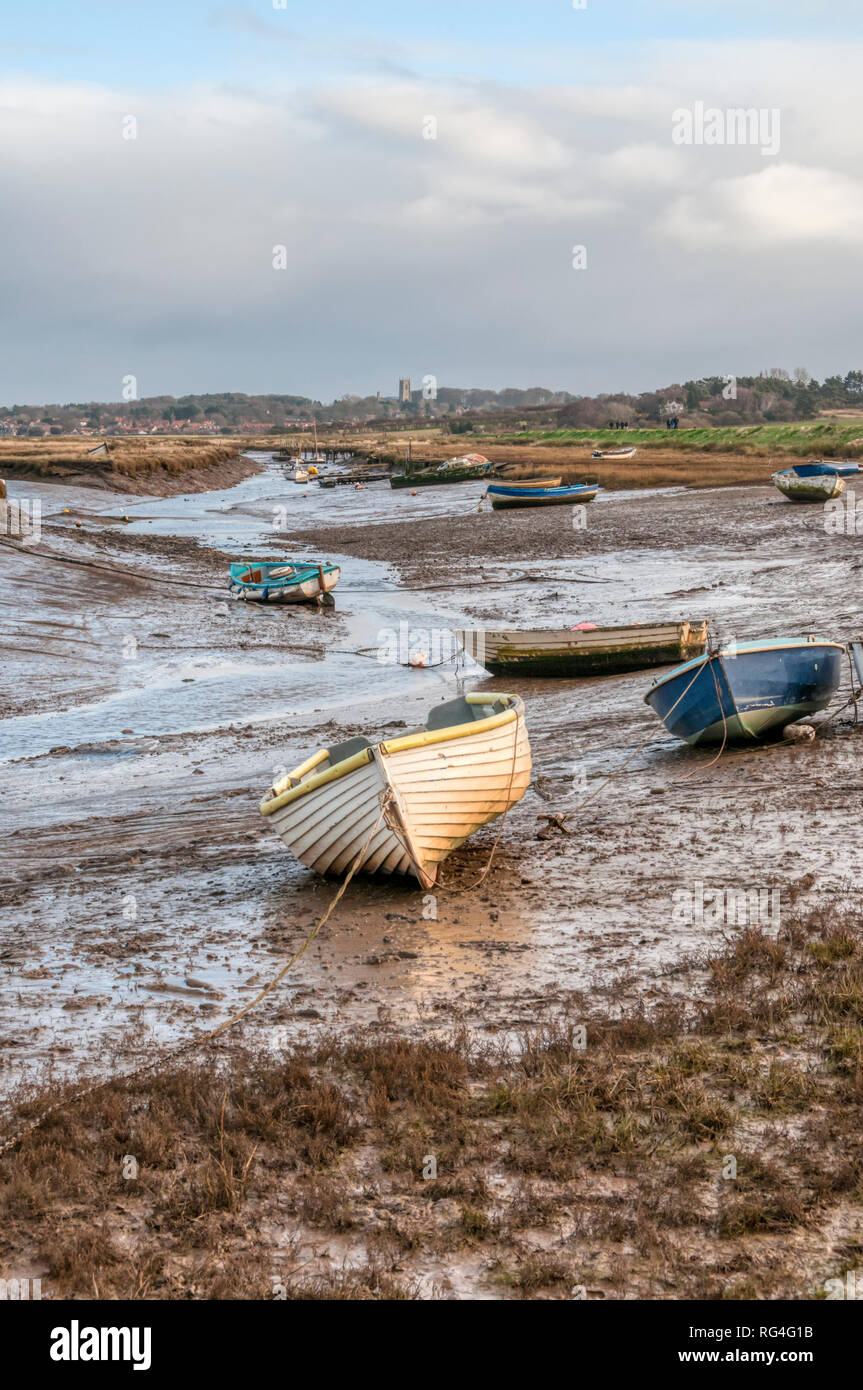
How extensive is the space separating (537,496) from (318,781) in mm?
47026

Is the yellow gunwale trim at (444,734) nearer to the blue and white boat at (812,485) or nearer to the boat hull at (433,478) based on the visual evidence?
the blue and white boat at (812,485)

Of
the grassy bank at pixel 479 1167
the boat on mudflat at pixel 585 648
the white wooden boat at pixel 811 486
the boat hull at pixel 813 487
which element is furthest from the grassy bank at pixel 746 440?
the grassy bank at pixel 479 1167

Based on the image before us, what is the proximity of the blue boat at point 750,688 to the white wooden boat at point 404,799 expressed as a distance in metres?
3.76

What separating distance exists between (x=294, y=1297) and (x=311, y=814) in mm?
5625

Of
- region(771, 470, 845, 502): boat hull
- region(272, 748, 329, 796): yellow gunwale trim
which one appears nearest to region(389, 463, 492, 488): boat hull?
region(771, 470, 845, 502): boat hull

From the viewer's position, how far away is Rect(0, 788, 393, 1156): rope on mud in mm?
6125

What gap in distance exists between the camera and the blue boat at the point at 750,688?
1368 cm

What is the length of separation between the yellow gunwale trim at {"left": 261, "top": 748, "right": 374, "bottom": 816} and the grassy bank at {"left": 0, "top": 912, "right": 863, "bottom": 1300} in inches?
117

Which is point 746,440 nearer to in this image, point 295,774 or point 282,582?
point 282,582

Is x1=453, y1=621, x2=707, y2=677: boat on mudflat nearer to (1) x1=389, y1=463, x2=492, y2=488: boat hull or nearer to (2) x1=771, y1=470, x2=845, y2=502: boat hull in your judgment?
(2) x1=771, y1=470, x2=845, y2=502: boat hull

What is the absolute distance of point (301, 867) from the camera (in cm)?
1120

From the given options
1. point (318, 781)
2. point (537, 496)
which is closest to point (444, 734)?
point (318, 781)

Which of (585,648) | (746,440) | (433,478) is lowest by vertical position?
(585,648)
